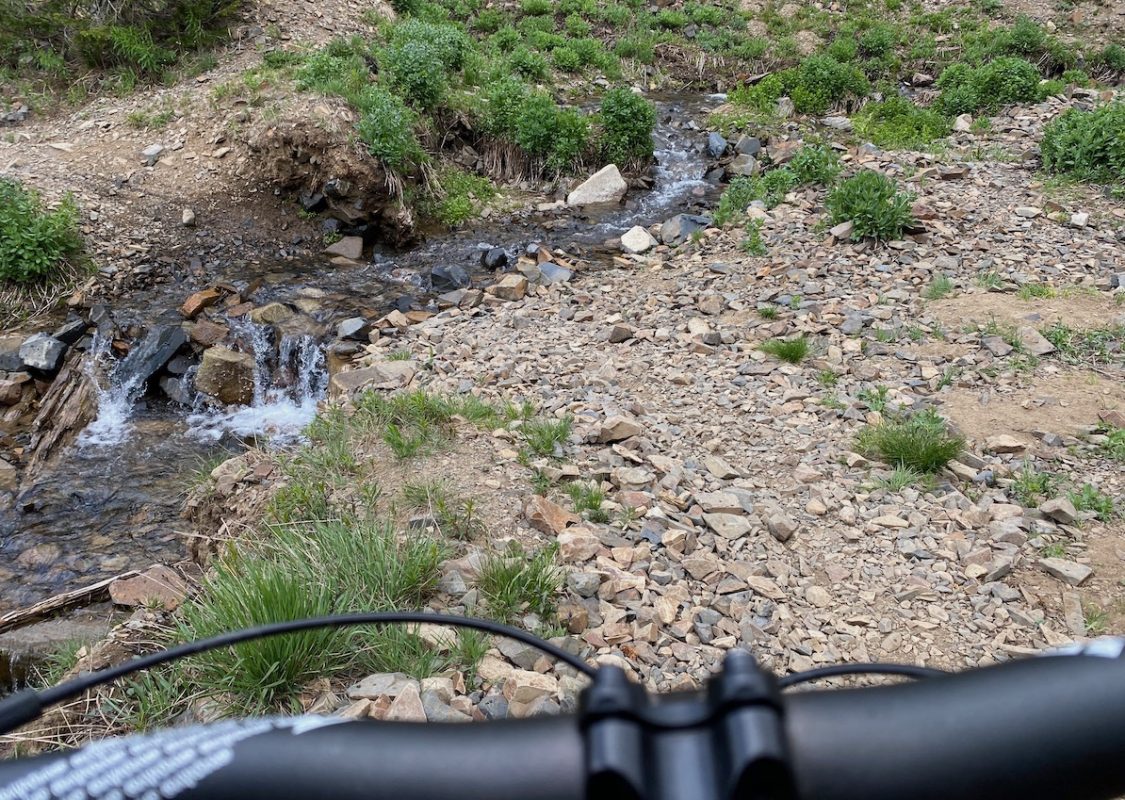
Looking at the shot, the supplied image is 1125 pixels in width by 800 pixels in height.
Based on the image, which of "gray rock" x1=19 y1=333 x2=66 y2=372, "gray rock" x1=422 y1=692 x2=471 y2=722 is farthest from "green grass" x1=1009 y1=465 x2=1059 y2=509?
"gray rock" x1=19 y1=333 x2=66 y2=372

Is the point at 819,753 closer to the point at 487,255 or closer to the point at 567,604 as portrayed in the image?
the point at 567,604

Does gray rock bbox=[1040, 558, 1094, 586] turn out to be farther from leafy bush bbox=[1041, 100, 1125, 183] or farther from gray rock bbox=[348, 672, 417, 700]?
leafy bush bbox=[1041, 100, 1125, 183]

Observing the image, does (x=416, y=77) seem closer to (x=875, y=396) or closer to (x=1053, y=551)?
(x=875, y=396)

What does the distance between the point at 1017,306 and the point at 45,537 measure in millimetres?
8123

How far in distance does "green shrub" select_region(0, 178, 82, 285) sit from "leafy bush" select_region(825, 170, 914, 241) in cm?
843

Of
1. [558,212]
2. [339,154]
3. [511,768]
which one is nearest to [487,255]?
[558,212]

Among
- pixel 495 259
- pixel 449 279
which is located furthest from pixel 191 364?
pixel 495 259

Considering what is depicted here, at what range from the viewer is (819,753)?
691mm

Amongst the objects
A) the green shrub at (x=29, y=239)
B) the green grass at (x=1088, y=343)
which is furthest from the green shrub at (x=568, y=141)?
the green grass at (x=1088, y=343)

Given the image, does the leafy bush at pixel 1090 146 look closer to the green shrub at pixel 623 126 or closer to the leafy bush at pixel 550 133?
the green shrub at pixel 623 126

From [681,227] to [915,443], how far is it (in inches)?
213

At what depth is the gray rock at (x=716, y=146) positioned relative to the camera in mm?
11539

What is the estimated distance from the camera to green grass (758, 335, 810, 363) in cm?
605

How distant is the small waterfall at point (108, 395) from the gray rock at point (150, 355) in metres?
0.04
